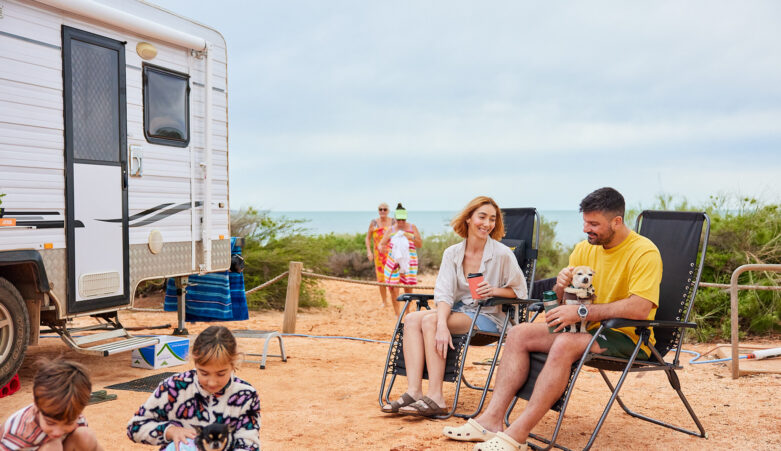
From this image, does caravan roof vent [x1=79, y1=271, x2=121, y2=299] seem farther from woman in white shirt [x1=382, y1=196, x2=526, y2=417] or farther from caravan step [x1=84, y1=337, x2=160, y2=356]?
woman in white shirt [x1=382, y1=196, x2=526, y2=417]

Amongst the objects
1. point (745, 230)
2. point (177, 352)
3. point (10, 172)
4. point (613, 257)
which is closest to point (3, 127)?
point (10, 172)

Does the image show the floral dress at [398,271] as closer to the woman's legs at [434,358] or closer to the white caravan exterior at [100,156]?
the white caravan exterior at [100,156]

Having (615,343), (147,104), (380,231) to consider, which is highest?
(147,104)

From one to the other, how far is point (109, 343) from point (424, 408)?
8.38 feet

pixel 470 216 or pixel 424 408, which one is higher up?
pixel 470 216

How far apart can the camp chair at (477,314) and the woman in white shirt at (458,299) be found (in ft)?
0.20

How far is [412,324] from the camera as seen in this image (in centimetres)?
Result: 388

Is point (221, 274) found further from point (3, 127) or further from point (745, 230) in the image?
point (745, 230)

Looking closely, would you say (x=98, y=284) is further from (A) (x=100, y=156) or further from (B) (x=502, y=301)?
(B) (x=502, y=301)

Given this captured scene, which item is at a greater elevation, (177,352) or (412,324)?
(412,324)

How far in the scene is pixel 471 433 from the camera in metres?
3.28

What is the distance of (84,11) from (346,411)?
3069 millimetres

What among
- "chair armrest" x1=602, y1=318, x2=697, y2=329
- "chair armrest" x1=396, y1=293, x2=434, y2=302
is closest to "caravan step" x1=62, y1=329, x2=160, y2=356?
"chair armrest" x1=396, y1=293, x2=434, y2=302

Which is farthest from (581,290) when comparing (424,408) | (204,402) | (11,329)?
(11,329)
